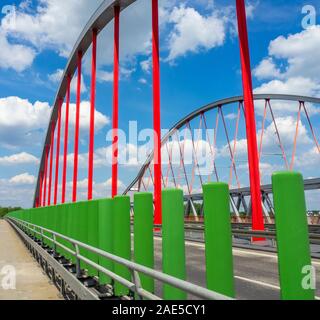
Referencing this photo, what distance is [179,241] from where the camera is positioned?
422 cm

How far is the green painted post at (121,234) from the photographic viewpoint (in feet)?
19.0

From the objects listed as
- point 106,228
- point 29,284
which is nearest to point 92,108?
point 29,284

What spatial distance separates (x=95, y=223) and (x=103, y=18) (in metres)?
32.6

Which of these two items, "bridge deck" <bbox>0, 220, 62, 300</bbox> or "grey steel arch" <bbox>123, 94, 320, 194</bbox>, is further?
"grey steel arch" <bbox>123, 94, 320, 194</bbox>

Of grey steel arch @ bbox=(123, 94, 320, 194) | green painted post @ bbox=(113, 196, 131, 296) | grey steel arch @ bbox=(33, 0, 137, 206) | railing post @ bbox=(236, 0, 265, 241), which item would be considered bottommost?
green painted post @ bbox=(113, 196, 131, 296)

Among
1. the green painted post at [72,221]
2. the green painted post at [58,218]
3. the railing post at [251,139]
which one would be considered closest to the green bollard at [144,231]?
the green painted post at [72,221]

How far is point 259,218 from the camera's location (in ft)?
51.9

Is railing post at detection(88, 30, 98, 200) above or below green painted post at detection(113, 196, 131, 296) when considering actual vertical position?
above

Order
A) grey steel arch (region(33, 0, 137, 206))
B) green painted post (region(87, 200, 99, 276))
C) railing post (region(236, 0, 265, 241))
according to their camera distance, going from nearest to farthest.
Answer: green painted post (region(87, 200, 99, 276))
railing post (region(236, 0, 265, 241))
grey steel arch (region(33, 0, 137, 206))

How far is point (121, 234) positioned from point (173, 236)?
6.14ft

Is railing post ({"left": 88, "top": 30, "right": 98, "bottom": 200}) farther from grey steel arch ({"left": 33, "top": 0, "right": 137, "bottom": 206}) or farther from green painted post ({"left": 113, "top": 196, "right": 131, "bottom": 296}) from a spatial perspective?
green painted post ({"left": 113, "top": 196, "right": 131, "bottom": 296})

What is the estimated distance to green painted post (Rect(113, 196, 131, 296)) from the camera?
19.0 feet

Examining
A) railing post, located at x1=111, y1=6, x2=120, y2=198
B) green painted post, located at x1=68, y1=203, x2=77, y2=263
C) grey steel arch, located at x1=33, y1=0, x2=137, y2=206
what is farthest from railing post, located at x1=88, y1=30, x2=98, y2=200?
green painted post, located at x1=68, y1=203, x2=77, y2=263

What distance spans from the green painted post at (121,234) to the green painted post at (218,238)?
2394mm
